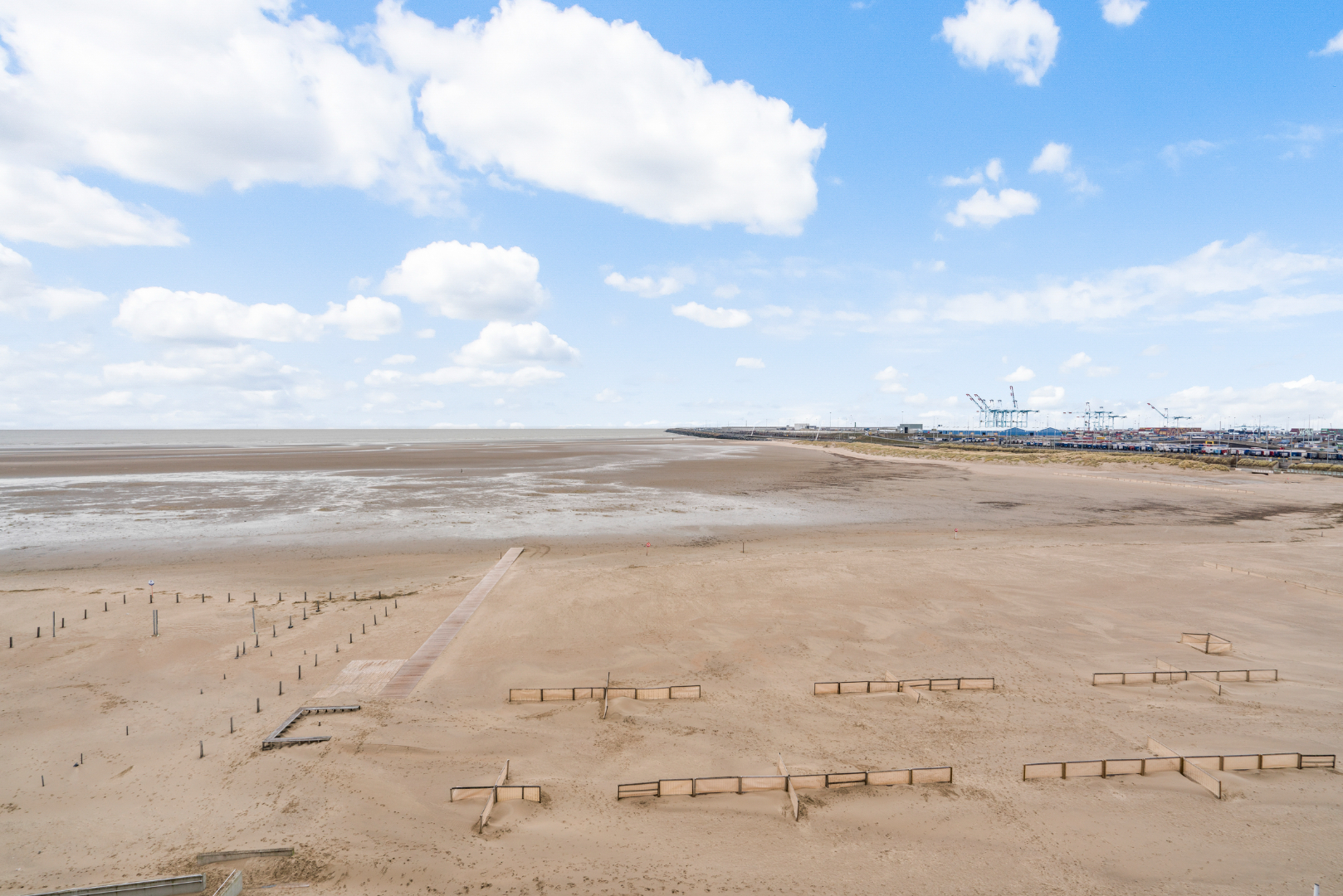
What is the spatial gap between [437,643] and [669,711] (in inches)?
363

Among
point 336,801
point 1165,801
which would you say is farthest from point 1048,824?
point 336,801

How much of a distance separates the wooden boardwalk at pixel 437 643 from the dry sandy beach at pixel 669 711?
0.66 metres

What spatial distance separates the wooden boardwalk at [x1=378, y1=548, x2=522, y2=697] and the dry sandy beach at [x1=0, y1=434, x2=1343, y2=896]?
662 mm

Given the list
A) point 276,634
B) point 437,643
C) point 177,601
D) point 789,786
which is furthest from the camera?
point 177,601

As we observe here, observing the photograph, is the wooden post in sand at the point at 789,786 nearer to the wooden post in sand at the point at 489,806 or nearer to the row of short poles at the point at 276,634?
the wooden post in sand at the point at 489,806

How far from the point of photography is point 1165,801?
11.2 metres

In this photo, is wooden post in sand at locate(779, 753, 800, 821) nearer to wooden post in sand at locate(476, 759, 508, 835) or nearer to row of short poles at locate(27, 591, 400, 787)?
wooden post in sand at locate(476, 759, 508, 835)

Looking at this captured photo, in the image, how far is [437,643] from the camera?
19.0 metres

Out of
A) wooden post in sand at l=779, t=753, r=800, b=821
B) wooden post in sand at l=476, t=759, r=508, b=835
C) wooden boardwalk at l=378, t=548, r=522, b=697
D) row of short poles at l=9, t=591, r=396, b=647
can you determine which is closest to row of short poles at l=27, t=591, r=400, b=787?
row of short poles at l=9, t=591, r=396, b=647

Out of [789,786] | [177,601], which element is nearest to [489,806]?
[789,786]

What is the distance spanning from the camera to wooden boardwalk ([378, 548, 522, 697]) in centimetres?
1606

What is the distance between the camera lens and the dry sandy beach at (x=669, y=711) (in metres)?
9.92

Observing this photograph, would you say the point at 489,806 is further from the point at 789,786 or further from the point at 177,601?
the point at 177,601

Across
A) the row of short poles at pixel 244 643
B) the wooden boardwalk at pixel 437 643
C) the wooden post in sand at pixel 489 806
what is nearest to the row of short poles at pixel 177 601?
the row of short poles at pixel 244 643
